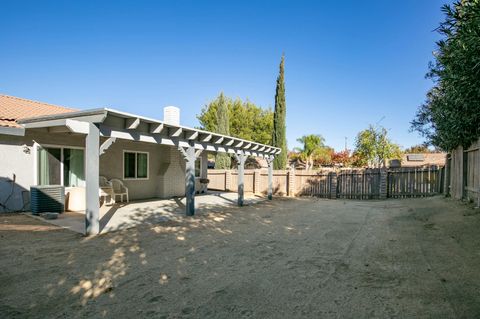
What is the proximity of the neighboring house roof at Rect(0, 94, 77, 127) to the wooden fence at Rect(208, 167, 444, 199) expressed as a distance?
10732 mm

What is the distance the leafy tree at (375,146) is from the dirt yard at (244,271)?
20723 mm

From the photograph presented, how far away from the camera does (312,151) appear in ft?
130

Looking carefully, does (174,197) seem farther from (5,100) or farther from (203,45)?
(203,45)

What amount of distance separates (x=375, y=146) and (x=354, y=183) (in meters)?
13.5

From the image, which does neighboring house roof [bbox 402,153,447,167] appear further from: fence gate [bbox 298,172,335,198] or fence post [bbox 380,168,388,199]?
fence gate [bbox 298,172,335,198]

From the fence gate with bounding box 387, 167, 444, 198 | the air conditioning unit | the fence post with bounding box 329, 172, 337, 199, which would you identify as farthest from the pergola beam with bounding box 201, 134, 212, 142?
the fence gate with bounding box 387, 167, 444, 198

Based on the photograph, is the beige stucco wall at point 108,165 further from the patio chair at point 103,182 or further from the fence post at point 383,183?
the fence post at point 383,183

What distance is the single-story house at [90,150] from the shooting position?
19.9ft

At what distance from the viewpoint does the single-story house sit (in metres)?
6.06

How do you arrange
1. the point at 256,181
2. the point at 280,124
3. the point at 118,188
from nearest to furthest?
1. the point at 118,188
2. the point at 256,181
3. the point at 280,124

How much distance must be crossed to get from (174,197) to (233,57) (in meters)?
9.52

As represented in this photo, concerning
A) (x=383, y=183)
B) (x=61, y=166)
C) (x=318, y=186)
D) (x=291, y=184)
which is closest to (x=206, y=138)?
(x=61, y=166)

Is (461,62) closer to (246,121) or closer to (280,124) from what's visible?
(280,124)

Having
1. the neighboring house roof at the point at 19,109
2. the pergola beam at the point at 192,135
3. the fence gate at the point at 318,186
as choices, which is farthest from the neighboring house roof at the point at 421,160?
Answer: the neighboring house roof at the point at 19,109
